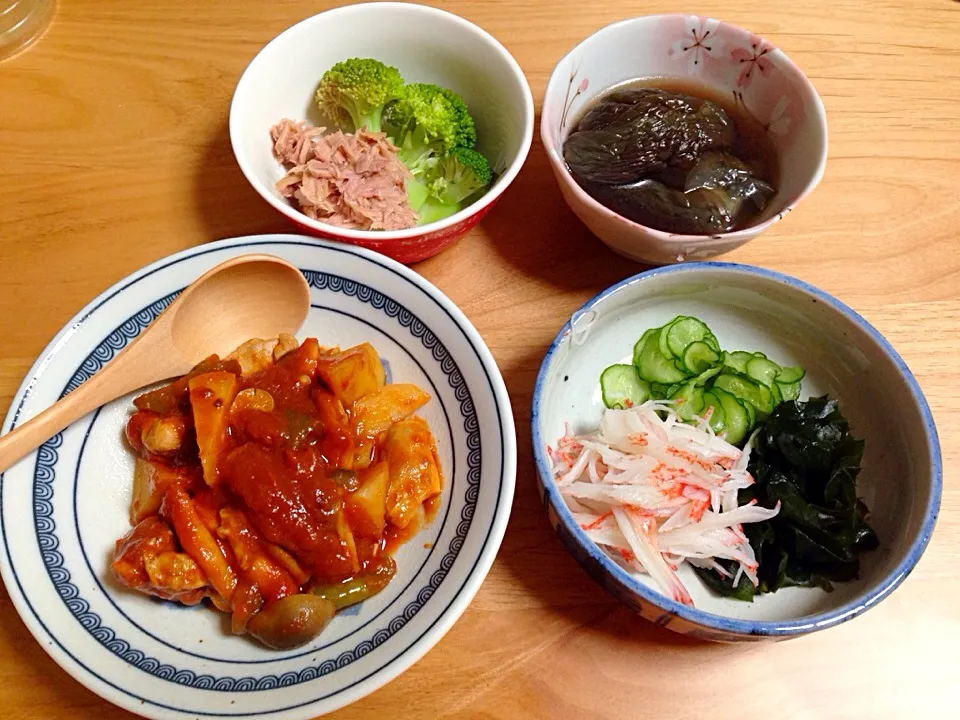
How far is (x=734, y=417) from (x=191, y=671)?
4.17 ft

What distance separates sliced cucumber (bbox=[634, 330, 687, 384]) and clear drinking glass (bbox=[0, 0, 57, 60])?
223cm

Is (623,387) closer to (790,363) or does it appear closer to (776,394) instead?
(776,394)

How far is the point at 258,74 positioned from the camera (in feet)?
6.09

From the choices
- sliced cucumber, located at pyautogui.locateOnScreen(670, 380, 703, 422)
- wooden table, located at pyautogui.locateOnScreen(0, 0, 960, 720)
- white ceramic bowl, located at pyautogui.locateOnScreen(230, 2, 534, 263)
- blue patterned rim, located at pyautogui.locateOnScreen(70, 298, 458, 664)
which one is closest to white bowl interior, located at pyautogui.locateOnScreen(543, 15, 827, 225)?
white ceramic bowl, located at pyautogui.locateOnScreen(230, 2, 534, 263)

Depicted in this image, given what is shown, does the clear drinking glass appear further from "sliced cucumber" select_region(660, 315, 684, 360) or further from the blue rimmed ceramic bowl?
"sliced cucumber" select_region(660, 315, 684, 360)

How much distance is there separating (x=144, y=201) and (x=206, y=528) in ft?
3.74

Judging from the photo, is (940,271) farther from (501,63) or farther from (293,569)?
(293,569)

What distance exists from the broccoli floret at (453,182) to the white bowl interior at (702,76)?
0.71 ft

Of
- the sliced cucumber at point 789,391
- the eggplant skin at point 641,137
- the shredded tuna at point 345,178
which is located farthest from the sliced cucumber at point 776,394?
the shredded tuna at point 345,178

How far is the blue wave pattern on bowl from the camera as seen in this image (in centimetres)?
129

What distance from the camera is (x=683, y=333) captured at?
5.73ft

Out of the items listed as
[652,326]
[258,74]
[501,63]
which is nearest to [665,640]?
[652,326]

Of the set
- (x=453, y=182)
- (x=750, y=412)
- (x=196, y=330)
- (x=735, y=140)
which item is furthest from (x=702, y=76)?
(x=196, y=330)

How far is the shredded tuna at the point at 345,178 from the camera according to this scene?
70.9 inches
